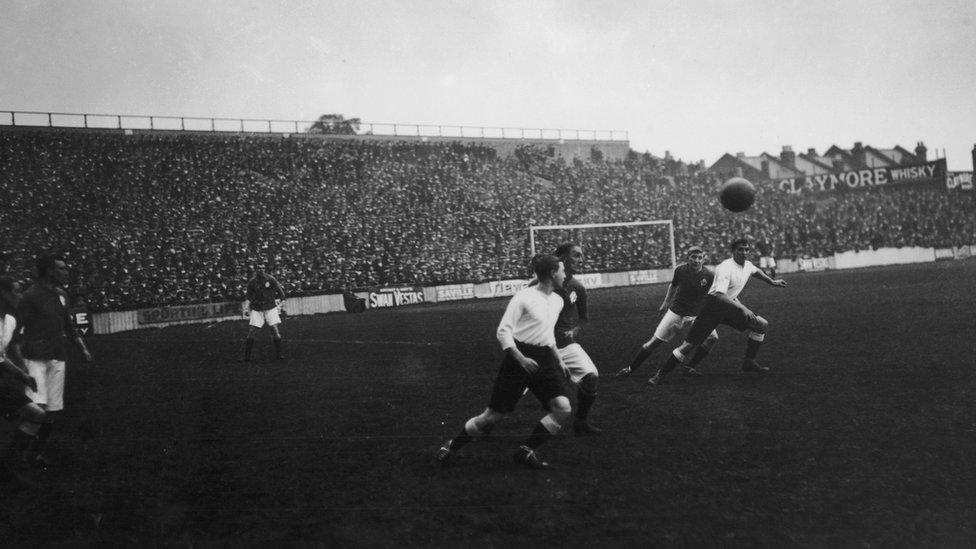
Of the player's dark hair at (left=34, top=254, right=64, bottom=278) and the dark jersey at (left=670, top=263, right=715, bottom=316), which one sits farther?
the dark jersey at (left=670, top=263, right=715, bottom=316)

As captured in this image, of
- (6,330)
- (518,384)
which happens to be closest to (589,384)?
(518,384)

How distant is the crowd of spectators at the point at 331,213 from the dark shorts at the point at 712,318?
2464 cm

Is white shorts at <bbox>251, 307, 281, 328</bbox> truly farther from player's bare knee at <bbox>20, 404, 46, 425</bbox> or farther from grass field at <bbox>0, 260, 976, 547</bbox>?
player's bare knee at <bbox>20, 404, 46, 425</bbox>

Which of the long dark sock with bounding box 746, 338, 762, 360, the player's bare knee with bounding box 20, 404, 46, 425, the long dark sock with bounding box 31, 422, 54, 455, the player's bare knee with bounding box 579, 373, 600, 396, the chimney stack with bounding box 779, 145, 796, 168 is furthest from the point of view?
the chimney stack with bounding box 779, 145, 796, 168

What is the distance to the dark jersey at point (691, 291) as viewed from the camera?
36.2 feet

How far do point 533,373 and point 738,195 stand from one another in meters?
12.1

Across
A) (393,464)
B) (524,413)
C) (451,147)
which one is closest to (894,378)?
(524,413)

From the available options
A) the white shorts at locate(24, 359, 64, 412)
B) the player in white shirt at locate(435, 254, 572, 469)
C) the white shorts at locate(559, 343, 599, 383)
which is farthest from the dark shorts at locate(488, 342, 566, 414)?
the white shorts at locate(24, 359, 64, 412)

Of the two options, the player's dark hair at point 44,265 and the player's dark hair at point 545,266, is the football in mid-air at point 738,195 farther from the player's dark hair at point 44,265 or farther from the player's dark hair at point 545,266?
the player's dark hair at point 44,265

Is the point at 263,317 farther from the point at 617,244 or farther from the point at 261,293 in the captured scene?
the point at 617,244

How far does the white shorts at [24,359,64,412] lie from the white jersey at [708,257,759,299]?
8292mm

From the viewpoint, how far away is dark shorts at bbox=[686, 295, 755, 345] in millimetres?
10453

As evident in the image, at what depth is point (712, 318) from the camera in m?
10.5

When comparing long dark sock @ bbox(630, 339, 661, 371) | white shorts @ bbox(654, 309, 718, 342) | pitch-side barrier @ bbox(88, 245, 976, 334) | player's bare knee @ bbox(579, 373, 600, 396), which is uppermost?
white shorts @ bbox(654, 309, 718, 342)
